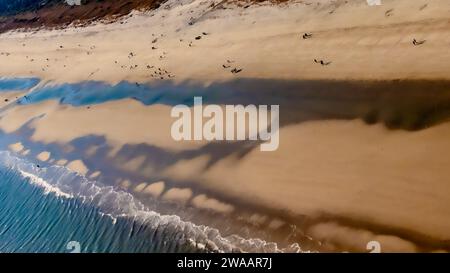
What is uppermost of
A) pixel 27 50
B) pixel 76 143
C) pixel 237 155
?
pixel 237 155

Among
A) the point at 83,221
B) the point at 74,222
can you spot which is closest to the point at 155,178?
the point at 83,221

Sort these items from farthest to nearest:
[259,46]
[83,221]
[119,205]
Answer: [259,46], [83,221], [119,205]

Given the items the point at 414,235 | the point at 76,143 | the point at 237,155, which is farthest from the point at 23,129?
the point at 414,235

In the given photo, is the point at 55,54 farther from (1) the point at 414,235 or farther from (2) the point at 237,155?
(1) the point at 414,235

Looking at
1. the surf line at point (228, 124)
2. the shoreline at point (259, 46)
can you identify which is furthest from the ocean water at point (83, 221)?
the shoreline at point (259, 46)

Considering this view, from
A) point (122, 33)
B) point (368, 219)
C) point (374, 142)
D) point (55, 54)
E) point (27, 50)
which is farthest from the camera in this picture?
point (27, 50)

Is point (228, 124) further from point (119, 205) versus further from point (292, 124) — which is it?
A: point (119, 205)
